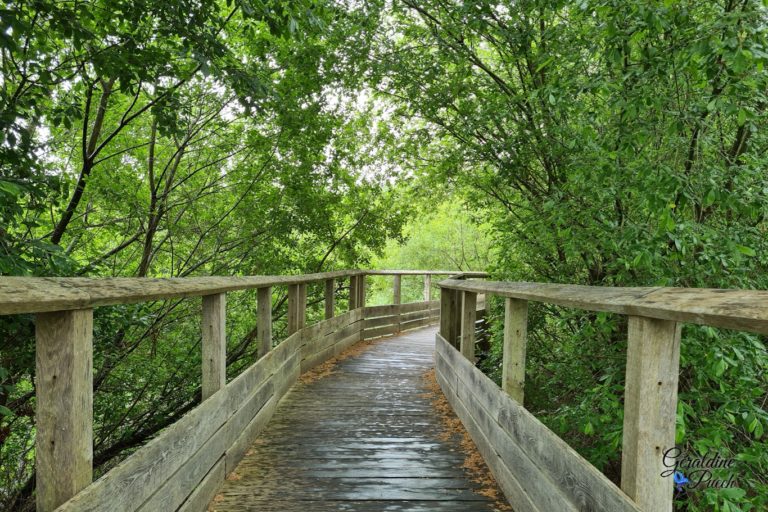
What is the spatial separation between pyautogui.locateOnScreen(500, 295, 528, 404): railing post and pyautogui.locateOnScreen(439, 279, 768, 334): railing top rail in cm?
72

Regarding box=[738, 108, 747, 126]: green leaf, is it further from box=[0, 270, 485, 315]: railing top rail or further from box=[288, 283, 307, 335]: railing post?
box=[288, 283, 307, 335]: railing post

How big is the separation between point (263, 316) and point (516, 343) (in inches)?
91.0

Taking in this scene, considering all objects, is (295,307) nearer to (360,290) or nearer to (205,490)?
(205,490)

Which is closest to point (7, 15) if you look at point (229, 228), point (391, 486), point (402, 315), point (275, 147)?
point (391, 486)

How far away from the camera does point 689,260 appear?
142 inches

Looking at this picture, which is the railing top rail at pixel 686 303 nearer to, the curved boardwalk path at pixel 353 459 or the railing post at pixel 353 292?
the curved boardwalk path at pixel 353 459

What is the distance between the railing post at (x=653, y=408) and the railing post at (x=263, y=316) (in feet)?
11.2

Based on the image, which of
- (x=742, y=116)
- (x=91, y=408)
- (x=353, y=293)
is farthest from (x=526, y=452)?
(x=353, y=293)

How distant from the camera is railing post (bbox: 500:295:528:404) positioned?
3352 millimetres

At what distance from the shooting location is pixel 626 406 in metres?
1.87

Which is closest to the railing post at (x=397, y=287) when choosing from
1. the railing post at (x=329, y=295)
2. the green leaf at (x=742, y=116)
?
the railing post at (x=329, y=295)

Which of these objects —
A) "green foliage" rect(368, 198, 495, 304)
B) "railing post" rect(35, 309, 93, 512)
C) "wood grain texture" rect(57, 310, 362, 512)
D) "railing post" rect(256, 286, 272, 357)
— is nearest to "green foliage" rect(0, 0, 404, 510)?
"railing post" rect(256, 286, 272, 357)

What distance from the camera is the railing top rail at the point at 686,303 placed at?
1310 millimetres

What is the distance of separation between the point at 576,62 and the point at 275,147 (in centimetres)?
523
